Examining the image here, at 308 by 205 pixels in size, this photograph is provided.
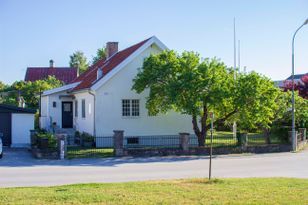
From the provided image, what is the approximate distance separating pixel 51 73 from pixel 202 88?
133 ft

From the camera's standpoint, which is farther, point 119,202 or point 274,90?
point 274,90

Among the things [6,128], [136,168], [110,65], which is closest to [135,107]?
[110,65]

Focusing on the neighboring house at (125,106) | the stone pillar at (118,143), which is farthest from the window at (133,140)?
the stone pillar at (118,143)

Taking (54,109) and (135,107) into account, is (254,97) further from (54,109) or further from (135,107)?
(54,109)

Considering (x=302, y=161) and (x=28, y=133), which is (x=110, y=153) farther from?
(x=302, y=161)

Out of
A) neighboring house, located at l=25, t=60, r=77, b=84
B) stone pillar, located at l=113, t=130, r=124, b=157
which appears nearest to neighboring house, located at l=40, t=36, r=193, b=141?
stone pillar, located at l=113, t=130, r=124, b=157

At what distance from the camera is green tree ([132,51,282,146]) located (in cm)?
2261

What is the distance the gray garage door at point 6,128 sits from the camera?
26141 millimetres

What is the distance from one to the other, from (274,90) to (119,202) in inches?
625

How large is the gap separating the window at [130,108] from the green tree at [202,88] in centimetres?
230

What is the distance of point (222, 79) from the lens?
2319 centimetres

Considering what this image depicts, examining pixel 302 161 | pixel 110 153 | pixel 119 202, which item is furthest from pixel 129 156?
pixel 119 202

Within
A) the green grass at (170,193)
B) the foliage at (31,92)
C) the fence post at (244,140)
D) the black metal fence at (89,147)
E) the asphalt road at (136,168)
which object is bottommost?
the asphalt road at (136,168)

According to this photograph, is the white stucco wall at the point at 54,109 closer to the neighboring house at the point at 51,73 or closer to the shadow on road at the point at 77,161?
the shadow on road at the point at 77,161
